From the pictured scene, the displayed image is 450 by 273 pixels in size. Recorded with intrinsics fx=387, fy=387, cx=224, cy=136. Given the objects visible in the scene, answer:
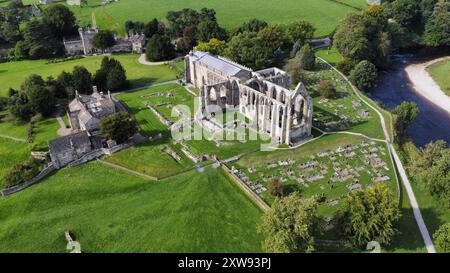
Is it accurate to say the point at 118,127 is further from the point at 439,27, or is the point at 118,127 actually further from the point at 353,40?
the point at 439,27

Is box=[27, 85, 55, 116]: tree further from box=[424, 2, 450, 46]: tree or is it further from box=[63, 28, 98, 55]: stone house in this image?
box=[424, 2, 450, 46]: tree

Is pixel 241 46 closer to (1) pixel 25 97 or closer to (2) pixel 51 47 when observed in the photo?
(1) pixel 25 97

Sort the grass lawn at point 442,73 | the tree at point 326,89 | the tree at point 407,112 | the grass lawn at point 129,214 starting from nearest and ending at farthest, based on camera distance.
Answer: the grass lawn at point 129,214
the tree at point 407,112
the tree at point 326,89
the grass lawn at point 442,73

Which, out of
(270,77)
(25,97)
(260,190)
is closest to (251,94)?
(270,77)

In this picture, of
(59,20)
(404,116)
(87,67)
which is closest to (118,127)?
(87,67)

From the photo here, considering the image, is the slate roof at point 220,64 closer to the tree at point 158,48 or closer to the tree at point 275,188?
the tree at point 158,48

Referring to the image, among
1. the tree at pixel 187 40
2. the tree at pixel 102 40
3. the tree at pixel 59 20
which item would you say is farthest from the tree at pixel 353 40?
the tree at pixel 59 20
